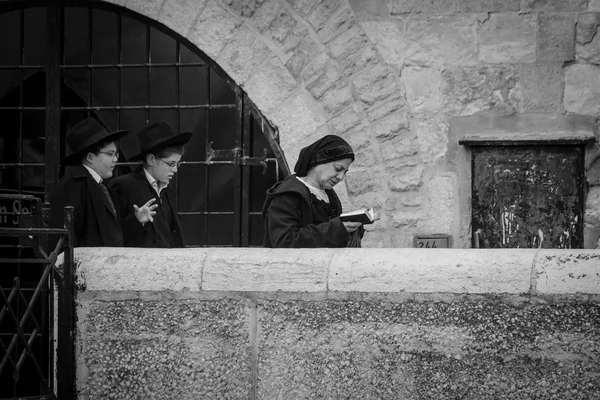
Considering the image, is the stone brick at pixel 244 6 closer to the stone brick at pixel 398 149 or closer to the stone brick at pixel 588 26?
the stone brick at pixel 398 149

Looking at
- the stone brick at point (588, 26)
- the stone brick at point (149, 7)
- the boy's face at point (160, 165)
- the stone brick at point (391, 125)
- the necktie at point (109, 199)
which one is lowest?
the necktie at point (109, 199)

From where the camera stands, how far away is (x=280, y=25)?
661 centimetres

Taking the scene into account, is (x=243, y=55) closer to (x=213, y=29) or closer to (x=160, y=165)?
(x=213, y=29)

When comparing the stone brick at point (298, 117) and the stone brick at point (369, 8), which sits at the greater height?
the stone brick at point (369, 8)

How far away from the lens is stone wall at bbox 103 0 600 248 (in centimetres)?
633

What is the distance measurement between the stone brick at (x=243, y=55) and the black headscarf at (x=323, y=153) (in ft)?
5.89

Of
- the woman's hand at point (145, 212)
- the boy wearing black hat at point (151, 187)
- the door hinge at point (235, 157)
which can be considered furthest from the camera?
the door hinge at point (235, 157)

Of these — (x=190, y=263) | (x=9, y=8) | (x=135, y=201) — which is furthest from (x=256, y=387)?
(x=9, y=8)

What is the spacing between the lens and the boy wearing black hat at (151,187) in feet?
18.2

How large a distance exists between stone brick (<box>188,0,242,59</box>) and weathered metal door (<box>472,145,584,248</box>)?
175cm

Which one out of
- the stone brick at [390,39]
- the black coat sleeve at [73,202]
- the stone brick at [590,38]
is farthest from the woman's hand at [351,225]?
the stone brick at [590,38]

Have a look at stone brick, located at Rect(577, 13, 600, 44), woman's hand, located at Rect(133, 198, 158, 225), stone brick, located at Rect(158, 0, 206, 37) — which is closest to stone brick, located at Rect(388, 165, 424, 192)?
stone brick, located at Rect(577, 13, 600, 44)

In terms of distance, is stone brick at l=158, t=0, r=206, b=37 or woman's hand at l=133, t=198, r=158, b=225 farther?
stone brick at l=158, t=0, r=206, b=37

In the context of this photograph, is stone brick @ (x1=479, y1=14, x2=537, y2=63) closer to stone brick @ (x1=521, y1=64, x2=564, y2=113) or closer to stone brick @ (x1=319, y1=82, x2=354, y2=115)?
stone brick @ (x1=521, y1=64, x2=564, y2=113)
